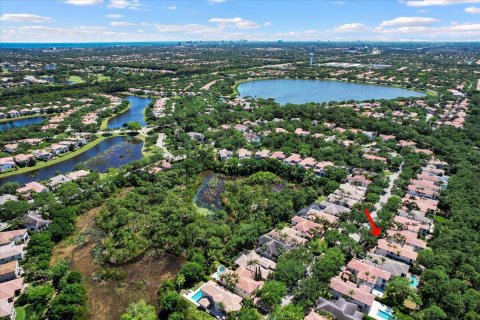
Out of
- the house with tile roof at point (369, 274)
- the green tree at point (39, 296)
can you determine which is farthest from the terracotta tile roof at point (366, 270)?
the green tree at point (39, 296)

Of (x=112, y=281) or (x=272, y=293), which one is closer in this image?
(x=272, y=293)

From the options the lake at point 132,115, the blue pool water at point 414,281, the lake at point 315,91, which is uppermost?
the lake at point 315,91

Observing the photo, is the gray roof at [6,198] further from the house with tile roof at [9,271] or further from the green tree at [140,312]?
the green tree at [140,312]

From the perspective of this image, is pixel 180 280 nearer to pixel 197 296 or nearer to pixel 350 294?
pixel 197 296

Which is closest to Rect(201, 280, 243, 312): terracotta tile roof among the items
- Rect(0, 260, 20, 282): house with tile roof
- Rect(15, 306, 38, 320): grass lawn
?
Rect(15, 306, 38, 320): grass lawn

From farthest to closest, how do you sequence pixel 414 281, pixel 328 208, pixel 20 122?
1. pixel 20 122
2. pixel 328 208
3. pixel 414 281

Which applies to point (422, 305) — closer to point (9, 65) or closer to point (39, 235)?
point (39, 235)

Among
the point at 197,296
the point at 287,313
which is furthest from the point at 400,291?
the point at 197,296
